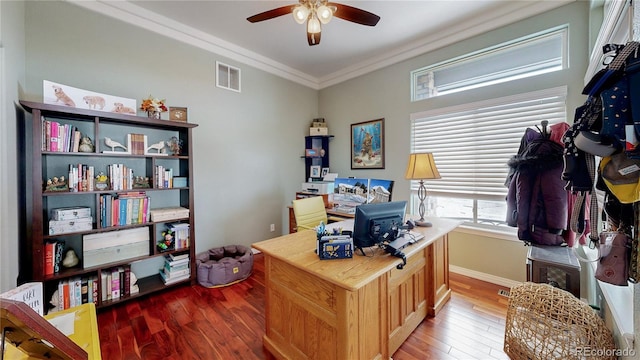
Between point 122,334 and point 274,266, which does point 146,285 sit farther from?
point 274,266

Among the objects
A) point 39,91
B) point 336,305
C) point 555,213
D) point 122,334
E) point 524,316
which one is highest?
point 39,91

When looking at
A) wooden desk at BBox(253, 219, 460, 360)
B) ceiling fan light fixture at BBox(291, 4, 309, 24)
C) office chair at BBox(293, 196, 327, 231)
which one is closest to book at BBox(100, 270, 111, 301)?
wooden desk at BBox(253, 219, 460, 360)

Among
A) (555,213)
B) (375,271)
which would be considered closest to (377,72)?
(555,213)

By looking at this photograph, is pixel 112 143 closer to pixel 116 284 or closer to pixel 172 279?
pixel 116 284

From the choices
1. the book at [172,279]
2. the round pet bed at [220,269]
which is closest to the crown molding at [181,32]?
the round pet bed at [220,269]

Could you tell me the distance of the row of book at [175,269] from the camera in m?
2.51

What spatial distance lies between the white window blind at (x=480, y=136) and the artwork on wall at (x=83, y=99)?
3417 millimetres

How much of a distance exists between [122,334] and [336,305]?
1.87 m

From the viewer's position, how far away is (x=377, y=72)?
358 cm

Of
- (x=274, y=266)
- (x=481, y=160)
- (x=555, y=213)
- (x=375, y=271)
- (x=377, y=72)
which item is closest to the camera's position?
(x=375, y=271)

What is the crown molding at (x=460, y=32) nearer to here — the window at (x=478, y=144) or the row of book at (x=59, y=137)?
the window at (x=478, y=144)

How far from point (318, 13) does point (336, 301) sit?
207 centimetres

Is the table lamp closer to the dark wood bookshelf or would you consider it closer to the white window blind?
the white window blind

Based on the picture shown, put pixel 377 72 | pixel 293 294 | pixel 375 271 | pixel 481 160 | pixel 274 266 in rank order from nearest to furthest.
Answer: pixel 375 271 < pixel 293 294 < pixel 274 266 < pixel 481 160 < pixel 377 72
